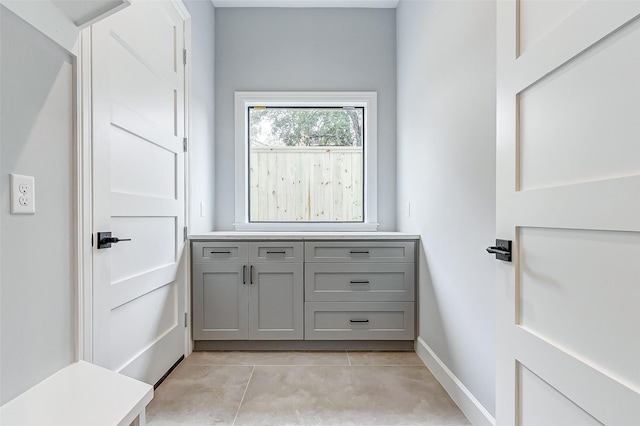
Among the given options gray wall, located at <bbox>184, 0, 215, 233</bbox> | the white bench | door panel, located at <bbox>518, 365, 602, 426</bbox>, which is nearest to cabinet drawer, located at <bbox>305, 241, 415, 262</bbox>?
gray wall, located at <bbox>184, 0, 215, 233</bbox>

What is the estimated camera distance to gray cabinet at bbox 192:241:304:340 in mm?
2314

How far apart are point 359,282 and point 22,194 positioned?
75.8 inches

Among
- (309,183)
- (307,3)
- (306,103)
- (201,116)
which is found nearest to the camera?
(201,116)

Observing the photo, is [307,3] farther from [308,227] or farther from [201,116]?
[308,227]

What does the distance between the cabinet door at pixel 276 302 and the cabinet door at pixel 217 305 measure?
6cm

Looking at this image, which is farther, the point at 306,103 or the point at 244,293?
the point at 306,103

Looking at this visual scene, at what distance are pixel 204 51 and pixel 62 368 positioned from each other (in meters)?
2.37

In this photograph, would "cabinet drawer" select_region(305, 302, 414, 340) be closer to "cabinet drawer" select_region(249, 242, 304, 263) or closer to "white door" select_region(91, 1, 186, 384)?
"cabinet drawer" select_region(249, 242, 304, 263)

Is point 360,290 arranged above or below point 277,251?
below

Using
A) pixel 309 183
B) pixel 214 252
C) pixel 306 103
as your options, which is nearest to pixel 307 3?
pixel 306 103

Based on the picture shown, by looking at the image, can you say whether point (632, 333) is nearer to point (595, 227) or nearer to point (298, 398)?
point (595, 227)

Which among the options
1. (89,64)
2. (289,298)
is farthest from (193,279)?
(89,64)

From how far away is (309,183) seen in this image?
302 centimetres

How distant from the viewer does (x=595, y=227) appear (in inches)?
26.1
